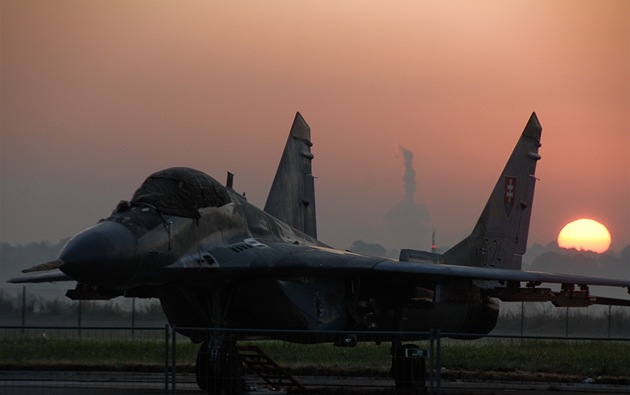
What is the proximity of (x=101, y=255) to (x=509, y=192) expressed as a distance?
11.7 metres

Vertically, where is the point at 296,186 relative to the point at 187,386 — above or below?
above

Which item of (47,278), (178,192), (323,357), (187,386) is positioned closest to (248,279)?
(178,192)

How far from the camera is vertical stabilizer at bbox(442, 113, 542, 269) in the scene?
23.4 metres

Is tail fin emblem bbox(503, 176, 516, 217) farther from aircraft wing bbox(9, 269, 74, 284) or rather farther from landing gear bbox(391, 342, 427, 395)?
aircraft wing bbox(9, 269, 74, 284)

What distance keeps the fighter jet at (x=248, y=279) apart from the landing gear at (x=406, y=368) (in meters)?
0.02

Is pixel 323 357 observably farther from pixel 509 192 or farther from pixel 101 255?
pixel 101 255

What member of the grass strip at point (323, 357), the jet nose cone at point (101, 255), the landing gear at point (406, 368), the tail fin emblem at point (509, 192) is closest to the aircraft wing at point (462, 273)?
the landing gear at point (406, 368)

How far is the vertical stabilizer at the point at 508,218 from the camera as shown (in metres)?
23.4

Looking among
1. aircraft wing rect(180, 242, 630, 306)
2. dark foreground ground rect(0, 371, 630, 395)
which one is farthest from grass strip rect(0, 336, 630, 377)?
aircraft wing rect(180, 242, 630, 306)

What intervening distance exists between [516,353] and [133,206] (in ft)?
42.7

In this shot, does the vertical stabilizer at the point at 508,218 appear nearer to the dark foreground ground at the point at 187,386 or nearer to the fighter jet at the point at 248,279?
the fighter jet at the point at 248,279

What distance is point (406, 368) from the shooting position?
18812 mm

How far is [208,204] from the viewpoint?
16.9m

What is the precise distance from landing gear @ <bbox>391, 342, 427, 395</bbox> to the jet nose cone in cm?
538
